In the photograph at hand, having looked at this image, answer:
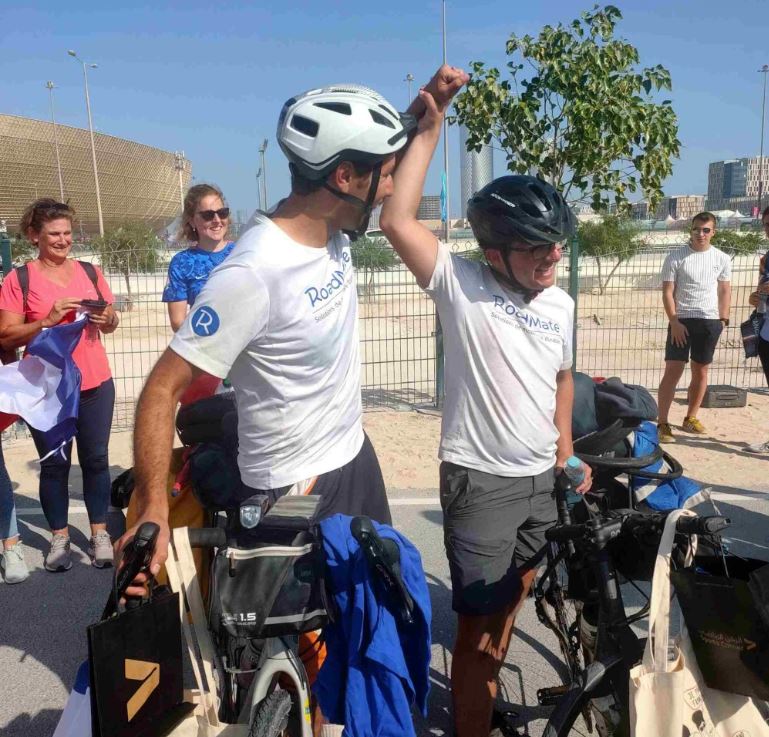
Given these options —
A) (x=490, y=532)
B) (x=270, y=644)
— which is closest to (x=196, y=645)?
(x=270, y=644)

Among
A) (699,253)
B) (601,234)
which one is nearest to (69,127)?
(601,234)

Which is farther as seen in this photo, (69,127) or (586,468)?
(69,127)

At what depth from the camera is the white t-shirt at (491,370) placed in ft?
8.36

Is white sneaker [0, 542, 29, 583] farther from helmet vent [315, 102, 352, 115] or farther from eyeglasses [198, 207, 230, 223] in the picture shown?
helmet vent [315, 102, 352, 115]

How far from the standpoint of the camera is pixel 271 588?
75.5 inches

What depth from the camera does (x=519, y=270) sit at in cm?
254

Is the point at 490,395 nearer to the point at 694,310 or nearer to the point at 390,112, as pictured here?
the point at 390,112

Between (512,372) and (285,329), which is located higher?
(285,329)

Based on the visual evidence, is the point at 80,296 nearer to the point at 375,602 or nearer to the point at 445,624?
the point at 445,624

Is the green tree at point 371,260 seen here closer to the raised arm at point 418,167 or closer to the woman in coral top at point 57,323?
the woman in coral top at point 57,323

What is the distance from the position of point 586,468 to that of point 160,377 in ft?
4.96

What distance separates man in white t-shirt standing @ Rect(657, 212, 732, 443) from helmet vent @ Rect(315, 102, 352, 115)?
5.92 meters

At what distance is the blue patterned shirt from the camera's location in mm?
4793

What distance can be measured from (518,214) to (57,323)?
294cm
